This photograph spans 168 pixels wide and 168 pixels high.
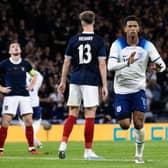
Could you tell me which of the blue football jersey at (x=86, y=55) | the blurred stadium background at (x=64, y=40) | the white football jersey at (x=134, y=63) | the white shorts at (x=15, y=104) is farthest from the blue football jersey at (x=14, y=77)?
the blurred stadium background at (x=64, y=40)

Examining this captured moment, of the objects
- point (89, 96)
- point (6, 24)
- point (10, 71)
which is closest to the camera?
point (89, 96)

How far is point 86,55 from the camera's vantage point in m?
12.1

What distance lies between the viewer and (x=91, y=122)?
12180 mm

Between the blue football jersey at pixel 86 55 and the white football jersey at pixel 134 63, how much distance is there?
737 mm

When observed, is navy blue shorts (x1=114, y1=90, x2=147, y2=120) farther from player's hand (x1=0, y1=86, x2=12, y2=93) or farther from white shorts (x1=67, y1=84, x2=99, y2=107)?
player's hand (x1=0, y1=86, x2=12, y2=93)

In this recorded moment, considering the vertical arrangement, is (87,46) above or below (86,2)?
below

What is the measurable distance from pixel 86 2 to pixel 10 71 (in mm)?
15804

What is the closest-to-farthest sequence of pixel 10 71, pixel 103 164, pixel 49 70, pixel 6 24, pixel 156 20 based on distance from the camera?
1. pixel 103 164
2. pixel 10 71
3. pixel 49 70
4. pixel 6 24
5. pixel 156 20

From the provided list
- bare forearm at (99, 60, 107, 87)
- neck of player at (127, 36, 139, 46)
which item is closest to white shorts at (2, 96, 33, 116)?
bare forearm at (99, 60, 107, 87)

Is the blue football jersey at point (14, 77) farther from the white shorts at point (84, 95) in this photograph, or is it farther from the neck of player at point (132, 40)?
the neck of player at point (132, 40)

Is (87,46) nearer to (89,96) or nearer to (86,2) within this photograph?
(89,96)

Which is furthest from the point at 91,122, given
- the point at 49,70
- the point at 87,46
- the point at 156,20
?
the point at 156,20

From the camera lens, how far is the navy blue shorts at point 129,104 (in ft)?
37.4

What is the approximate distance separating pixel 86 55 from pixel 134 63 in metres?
1.04
